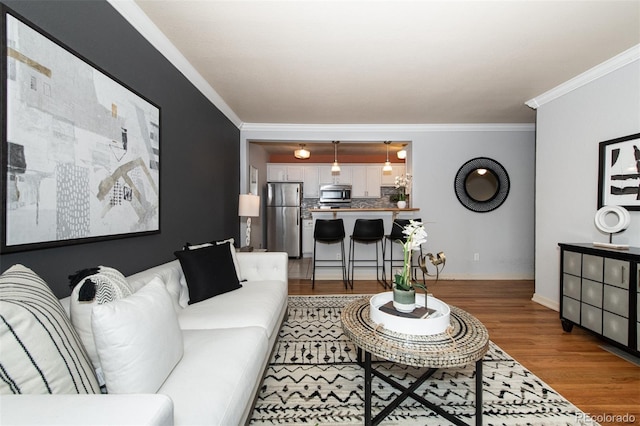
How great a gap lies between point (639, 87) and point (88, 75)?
3915 millimetres

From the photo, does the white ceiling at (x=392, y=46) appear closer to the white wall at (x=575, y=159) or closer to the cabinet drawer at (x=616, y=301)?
the white wall at (x=575, y=159)

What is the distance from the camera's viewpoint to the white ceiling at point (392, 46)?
5.68 ft

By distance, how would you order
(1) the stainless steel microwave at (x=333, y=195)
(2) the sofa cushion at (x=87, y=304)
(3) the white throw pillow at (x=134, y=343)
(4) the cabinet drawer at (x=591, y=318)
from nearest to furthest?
(3) the white throw pillow at (x=134, y=343) → (2) the sofa cushion at (x=87, y=304) → (4) the cabinet drawer at (x=591, y=318) → (1) the stainless steel microwave at (x=333, y=195)

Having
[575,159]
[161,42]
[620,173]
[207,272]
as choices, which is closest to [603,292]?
[620,173]

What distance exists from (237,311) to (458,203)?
12.7 feet

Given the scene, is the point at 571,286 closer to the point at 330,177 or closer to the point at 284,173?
the point at 330,177

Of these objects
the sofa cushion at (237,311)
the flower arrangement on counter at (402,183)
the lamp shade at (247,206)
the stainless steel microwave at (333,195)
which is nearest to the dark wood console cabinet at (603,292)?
the flower arrangement on counter at (402,183)

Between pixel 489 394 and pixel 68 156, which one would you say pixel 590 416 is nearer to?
pixel 489 394

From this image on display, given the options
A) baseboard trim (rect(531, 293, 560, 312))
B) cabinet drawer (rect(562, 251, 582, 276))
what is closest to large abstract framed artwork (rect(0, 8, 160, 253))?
cabinet drawer (rect(562, 251, 582, 276))

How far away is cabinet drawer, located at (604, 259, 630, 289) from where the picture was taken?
6.44 ft

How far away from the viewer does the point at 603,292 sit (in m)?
2.12

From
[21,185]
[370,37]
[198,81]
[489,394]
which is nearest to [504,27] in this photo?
[370,37]

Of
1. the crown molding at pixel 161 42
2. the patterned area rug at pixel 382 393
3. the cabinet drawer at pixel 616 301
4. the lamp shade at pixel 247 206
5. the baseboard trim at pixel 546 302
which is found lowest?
the patterned area rug at pixel 382 393

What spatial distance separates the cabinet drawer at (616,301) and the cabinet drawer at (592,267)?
111mm
